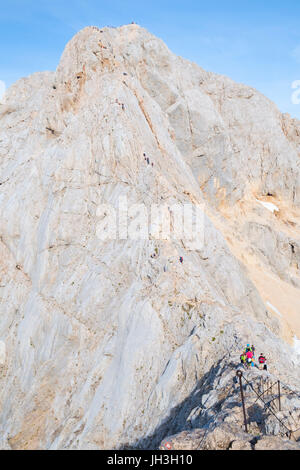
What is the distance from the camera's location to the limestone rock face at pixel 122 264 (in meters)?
18.8

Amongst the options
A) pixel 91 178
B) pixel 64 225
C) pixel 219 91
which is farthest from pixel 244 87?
pixel 64 225

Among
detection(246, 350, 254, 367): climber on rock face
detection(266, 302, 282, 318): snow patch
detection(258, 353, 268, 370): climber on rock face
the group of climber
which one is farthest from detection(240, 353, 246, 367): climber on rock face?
detection(266, 302, 282, 318): snow patch

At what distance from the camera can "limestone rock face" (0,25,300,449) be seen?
18781mm

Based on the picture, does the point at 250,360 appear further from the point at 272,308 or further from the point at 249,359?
the point at 272,308

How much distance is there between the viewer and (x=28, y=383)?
84.6ft

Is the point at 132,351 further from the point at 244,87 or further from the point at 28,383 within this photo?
the point at 244,87

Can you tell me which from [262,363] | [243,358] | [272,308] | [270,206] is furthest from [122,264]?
[270,206]

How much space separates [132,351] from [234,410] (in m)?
9.22

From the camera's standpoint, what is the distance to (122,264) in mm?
25406

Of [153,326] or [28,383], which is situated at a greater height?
[153,326]

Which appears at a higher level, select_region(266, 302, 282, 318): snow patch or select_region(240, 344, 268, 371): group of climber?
select_region(240, 344, 268, 371): group of climber

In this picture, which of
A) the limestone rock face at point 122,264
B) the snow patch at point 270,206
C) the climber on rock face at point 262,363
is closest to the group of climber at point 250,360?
the climber on rock face at point 262,363

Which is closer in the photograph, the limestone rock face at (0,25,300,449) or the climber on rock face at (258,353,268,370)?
the climber on rock face at (258,353,268,370)

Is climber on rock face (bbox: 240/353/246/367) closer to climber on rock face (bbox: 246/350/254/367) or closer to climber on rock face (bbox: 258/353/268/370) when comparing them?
climber on rock face (bbox: 246/350/254/367)
